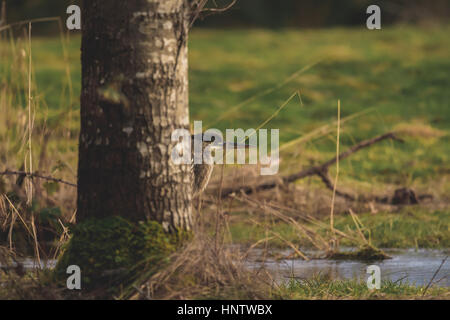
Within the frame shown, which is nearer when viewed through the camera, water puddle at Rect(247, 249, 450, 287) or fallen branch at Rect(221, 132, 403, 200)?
water puddle at Rect(247, 249, 450, 287)

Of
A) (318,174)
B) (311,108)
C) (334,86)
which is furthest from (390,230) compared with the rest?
(334,86)

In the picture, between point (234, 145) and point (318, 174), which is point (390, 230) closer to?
point (318, 174)

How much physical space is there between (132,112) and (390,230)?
3.41 meters

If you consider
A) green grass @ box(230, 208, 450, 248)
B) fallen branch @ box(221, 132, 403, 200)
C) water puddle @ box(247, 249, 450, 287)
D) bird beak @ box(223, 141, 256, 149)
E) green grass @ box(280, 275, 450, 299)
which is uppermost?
bird beak @ box(223, 141, 256, 149)

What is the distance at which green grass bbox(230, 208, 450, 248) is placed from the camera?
627 cm

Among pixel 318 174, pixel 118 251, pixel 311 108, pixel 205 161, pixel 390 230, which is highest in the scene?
pixel 311 108

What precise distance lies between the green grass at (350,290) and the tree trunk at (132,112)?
86 centimetres

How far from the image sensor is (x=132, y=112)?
3.87m

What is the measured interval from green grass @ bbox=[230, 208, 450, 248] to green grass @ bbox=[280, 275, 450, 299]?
135 cm

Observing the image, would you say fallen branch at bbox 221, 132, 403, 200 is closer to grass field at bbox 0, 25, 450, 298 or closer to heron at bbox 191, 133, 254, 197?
grass field at bbox 0, 25, 450, 298

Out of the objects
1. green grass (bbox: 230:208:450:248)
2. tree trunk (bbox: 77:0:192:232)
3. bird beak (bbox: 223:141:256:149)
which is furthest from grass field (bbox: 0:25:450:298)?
bird beak (bbox: 223:141:256:149)
